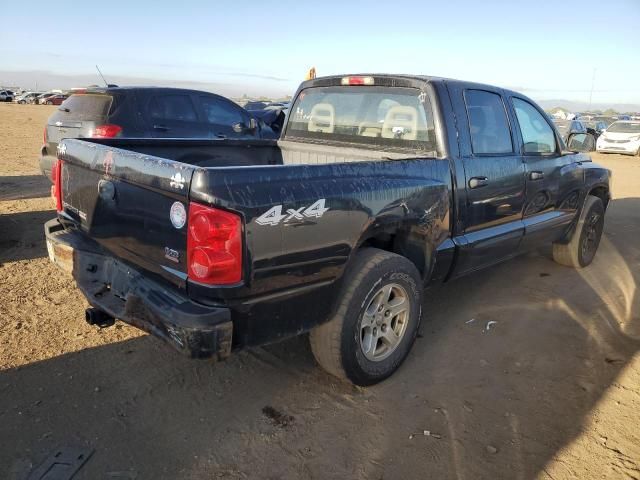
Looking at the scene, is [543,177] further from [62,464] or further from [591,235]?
[62,464]

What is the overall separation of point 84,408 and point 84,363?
0.50 m

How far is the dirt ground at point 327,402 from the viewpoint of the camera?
8.48 ft

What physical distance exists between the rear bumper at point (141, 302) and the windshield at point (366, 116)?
2.07m

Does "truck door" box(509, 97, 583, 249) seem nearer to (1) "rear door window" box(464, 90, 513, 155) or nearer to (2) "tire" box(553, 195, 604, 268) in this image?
(1) "rear door window" box(464, 90, 513, 155)

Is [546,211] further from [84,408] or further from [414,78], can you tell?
[84,408]

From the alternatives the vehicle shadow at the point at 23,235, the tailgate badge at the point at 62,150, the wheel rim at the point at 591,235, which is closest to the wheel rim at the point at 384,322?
the tailgate badge at the point at 62,150

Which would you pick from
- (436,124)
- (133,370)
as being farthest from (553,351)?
(133,370)

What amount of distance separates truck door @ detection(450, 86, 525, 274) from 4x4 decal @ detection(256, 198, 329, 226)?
4.88ft

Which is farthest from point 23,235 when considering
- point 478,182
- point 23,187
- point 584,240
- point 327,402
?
point 584,240

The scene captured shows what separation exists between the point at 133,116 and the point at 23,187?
290cm

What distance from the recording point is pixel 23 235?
576 cm

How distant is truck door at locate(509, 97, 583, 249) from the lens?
4453 mm

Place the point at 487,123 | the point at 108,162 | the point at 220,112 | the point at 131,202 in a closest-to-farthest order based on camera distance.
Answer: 1. the point at 131,202
2. the point at 108,162
3. the point at 487,123
4. the point at 220,112

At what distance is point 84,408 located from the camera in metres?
2.91
